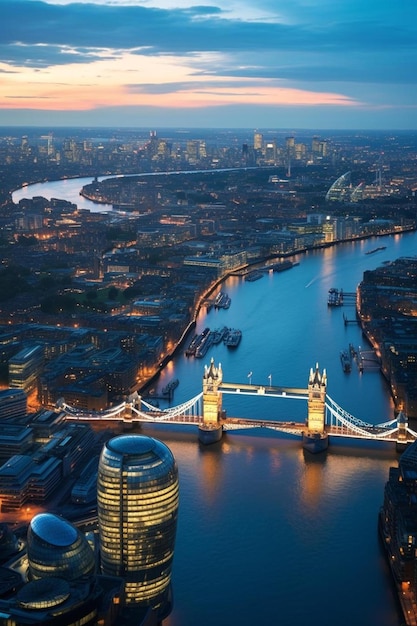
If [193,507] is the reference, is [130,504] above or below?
above

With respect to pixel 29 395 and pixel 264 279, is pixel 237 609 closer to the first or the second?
pixel 29 395

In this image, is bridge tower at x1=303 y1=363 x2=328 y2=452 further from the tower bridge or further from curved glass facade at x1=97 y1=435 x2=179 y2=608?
curved glass facade at x1=97 y1=435 x2=179 y2=608

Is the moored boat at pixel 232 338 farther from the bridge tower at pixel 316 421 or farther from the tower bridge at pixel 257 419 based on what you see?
the bridge tower at pixel 316 421

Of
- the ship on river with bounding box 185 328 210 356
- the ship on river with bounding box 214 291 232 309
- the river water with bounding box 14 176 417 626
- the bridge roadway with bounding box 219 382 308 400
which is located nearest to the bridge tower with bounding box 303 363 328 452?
the river water with bounding box 14 176 417 626

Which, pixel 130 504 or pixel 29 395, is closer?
pixel 130 504

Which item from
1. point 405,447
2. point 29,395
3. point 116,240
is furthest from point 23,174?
point 405,447

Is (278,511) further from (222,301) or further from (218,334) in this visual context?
(222,301)
